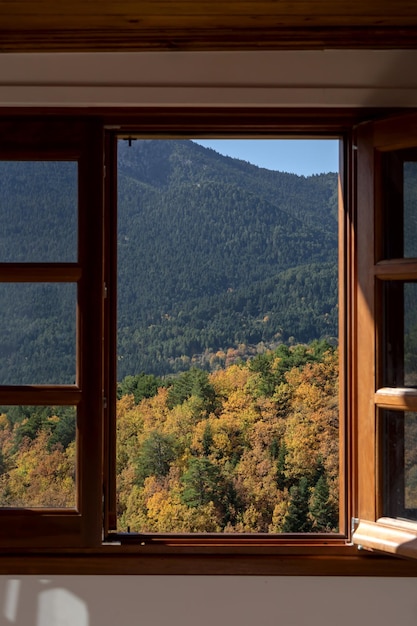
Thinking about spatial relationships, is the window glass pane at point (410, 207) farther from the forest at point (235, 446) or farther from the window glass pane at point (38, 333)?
the forest at point (235, 446)

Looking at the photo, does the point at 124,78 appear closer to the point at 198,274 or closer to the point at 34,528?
the point at 34,528

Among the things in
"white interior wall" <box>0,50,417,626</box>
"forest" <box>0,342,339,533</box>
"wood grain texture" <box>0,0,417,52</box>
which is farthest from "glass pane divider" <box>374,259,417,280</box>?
"forest" <box>0,342,339,533</box>

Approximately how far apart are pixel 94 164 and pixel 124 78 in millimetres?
292

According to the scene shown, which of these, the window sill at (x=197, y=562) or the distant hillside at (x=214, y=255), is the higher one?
the distant hillside at (x=214, y=255)

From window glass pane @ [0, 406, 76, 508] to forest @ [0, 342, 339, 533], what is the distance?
4.46 meters

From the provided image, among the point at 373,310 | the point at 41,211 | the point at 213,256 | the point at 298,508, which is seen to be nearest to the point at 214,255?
the point at 213,256

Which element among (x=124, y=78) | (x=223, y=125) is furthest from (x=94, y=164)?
(x=223, y=125)

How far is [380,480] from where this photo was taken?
2104mm

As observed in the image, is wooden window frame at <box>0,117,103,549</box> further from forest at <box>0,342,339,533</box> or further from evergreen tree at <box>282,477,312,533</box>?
evergreen tree at <box>282,477,312,533</box>

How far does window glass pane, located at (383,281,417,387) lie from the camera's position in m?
2.10

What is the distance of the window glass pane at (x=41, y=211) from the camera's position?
87.1 inches

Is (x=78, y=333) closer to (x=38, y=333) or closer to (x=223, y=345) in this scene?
(x=38, y=333)

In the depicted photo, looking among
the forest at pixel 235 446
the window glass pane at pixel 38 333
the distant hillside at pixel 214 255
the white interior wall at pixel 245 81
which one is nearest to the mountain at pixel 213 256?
the distant hillside at pixel 214 255
